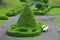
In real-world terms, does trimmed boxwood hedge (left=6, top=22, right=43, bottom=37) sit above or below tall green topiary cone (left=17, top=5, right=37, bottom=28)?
below

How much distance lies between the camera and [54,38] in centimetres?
3047

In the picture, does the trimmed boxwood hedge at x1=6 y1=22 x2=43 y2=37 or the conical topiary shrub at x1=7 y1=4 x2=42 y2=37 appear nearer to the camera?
the trimmed boxwood hedge at x1=6 y1=22 x2=43 y2=37

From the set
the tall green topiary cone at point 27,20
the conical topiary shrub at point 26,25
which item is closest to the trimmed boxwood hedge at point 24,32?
the conical topiary shrub at point 26,25

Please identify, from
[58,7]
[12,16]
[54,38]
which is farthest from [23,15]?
[58,7]

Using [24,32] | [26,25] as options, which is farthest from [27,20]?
[24,32]

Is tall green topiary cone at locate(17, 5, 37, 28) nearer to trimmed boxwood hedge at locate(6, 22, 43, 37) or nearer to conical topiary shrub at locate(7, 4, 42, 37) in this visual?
conical topiary shrub at locate(7, 4, 42, 37)

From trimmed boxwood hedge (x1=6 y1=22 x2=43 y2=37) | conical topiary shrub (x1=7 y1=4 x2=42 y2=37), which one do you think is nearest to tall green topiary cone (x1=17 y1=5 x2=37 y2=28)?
conical topiary shrub (x1=7 y1=4 x2=42 y2=37)

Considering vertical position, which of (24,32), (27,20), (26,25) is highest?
(27,20)

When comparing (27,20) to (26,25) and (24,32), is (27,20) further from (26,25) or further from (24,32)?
(24,32)

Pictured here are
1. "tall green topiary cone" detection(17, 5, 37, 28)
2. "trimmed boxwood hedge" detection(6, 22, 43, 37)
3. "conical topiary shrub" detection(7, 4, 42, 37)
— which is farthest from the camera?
"tall green topiary cone" detection(17, 5, 37, 28)

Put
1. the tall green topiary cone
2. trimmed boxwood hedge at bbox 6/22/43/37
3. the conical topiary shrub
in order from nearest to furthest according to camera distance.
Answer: trimmed boxwood hedge at bbox 6/22/43/37 → the conical topiary shrub → the tall green topiary cone

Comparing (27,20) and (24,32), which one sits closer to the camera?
(24,32)

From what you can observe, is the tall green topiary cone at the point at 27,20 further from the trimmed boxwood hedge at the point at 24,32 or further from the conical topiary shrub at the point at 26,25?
the trimmed boxwood hedge at the point at 24,32

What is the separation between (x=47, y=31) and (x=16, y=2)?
34.5 metres
